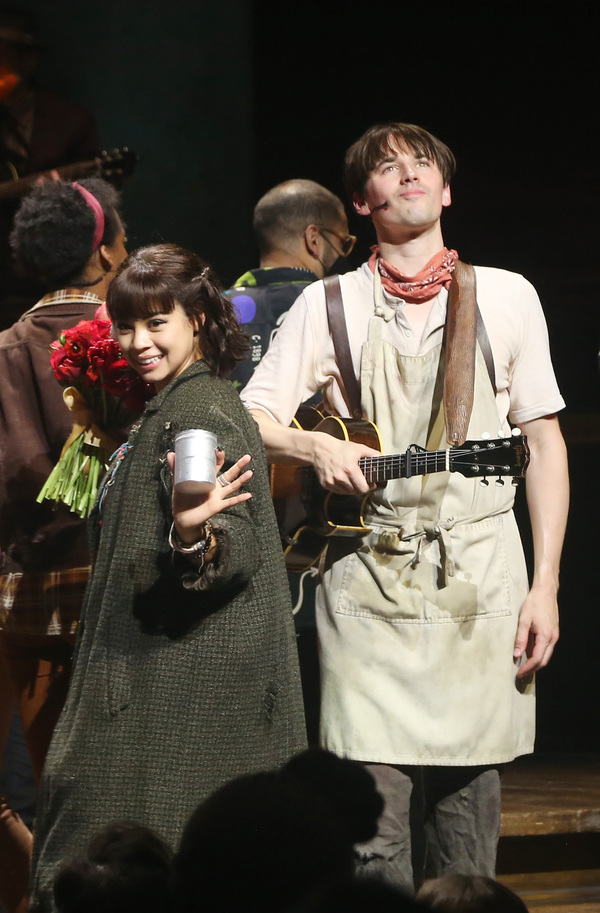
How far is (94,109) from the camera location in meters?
4.08

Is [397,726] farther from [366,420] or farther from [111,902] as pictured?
[111,902]

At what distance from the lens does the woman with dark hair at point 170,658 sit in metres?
2.10

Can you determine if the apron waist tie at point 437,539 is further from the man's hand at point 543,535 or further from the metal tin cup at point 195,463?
the metal tin cup at point 195,463

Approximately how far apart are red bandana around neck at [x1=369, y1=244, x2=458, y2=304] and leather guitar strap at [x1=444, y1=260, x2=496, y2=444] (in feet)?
0.08

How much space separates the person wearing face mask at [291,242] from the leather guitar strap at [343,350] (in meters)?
1.07

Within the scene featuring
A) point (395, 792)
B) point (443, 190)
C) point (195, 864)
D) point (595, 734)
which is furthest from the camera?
point (595, 734)

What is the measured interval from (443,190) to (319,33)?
1535mm

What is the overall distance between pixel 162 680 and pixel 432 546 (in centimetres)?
73

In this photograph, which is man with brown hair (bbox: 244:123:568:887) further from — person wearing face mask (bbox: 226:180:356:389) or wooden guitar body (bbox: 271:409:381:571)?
person wearing face mask (bbox: 226:180:356:389)

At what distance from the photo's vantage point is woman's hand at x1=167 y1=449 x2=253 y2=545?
1984mm

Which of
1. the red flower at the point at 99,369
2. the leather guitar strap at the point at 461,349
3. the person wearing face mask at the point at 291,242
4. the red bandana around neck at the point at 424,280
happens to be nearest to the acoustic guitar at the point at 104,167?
the person wearing face mask at the point at 291,242

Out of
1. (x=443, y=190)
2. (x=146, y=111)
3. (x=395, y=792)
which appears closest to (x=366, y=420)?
(x=443, y=190)

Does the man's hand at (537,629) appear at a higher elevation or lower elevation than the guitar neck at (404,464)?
lower

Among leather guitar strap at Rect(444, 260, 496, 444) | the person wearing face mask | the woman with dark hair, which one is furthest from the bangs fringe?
the person wearing face mask
